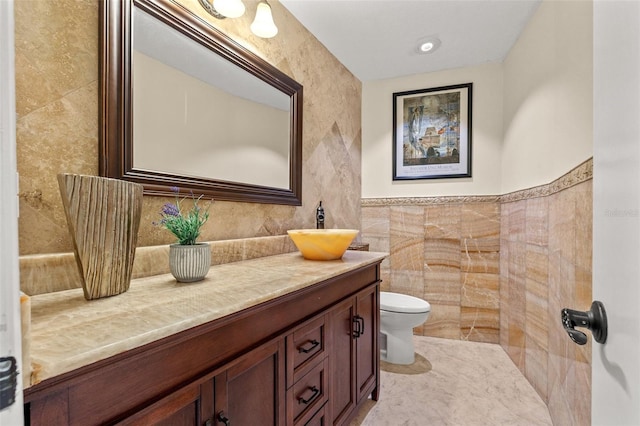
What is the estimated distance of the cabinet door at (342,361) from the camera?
52.6 inches

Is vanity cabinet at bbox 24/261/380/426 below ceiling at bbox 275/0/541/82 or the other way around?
below

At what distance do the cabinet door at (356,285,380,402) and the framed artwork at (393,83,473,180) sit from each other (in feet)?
5.07

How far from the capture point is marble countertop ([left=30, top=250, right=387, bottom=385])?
0.50 m

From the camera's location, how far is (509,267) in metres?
2.43

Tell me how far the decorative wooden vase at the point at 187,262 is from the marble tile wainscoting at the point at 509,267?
4.74 feet

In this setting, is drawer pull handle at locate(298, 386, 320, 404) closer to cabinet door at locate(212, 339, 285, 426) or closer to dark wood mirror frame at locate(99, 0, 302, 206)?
cabinet door at locate(212, 339, 285, 426)

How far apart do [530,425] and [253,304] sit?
72.1 inches

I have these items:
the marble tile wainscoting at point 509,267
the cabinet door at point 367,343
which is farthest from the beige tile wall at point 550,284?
the cabinet door at point 367,343

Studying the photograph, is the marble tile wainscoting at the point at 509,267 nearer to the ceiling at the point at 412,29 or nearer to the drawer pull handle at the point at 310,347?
the drawer pull handle at the point at 310,347

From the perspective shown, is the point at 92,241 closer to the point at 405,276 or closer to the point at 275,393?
the point at 275,393

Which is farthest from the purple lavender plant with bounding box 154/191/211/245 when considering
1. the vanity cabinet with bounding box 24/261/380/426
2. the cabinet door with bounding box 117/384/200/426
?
the cabinet door with bounding box 117/384/200/426

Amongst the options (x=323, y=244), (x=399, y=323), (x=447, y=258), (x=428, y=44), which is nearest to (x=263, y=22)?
(x=323, y=244)

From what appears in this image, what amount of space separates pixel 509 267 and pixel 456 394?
107 cm

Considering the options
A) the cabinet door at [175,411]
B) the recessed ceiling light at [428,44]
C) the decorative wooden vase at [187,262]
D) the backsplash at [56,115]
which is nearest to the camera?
the cabinet door at [175,411]
